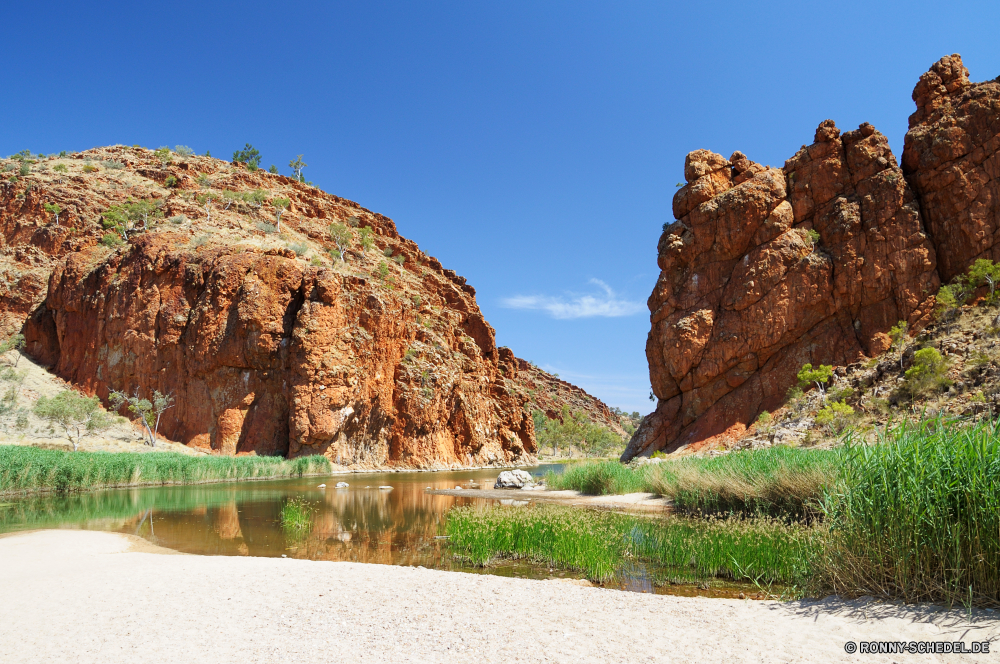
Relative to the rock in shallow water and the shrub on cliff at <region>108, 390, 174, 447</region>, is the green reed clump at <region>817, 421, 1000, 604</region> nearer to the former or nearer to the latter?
the rock in shallow water

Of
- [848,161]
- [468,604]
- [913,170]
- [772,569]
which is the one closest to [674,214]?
[848,161]

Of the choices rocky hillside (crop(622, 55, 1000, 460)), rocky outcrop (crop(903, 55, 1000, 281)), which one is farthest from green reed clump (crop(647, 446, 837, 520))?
rocky outcrop (crop(903, 55, 1000, 281))

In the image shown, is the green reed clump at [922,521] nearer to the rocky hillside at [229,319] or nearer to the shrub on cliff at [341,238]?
A: the rocky hillside at [229,319]

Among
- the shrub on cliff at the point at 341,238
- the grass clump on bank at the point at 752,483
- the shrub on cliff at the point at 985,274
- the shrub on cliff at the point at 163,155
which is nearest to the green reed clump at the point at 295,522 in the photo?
the grass clump on bank at the point at 752,483

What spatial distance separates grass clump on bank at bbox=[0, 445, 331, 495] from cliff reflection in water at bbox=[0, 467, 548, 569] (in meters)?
1.65

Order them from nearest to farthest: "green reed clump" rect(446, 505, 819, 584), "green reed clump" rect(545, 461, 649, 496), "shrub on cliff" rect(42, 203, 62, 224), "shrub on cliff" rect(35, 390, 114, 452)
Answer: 1. "green reed clump" rect(446, 505, 819, 584)
2. "green reed clump" rect(545, 461, 649, 496)
3. "shrub on cliff" rect(35, 390, 114, 452)
4. "shrub on cliff" rect(42, 203, 62, 224)

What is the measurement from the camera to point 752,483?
16438 millimetres

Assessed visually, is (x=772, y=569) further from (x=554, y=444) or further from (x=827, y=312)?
(x=554, y=444)

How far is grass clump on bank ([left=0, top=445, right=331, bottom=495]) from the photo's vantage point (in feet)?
79.2

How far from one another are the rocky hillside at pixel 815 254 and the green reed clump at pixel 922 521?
120 ft

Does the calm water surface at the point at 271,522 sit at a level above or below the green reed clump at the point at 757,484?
below

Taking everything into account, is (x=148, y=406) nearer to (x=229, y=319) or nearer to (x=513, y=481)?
(x=229, y=319)

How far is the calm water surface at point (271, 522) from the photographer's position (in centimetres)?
1290

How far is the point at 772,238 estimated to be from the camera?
4547 centimetres
